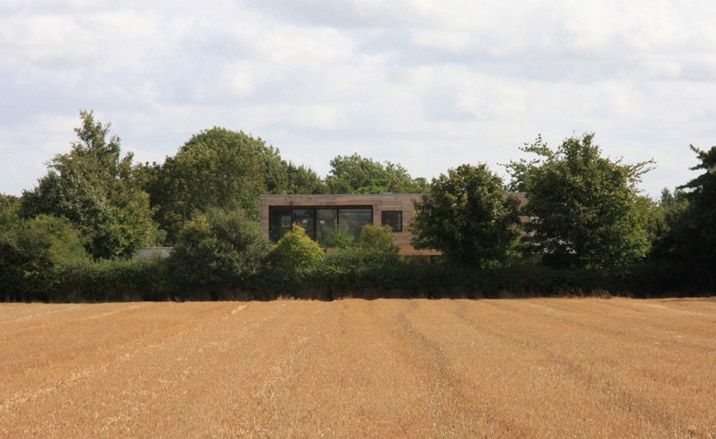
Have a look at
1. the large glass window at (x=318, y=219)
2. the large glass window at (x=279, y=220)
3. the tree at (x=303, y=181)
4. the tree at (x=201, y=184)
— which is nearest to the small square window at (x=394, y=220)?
the large glass window at (x=318, y=219)

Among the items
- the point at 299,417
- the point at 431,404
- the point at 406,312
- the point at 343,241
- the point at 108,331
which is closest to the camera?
the point at 299,417

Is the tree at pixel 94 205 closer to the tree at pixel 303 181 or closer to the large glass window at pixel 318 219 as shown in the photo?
the large glass window at pixel 318 219

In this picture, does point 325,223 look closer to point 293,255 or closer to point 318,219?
point 318,219

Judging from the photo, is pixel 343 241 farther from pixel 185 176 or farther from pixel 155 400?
pixel 155 400

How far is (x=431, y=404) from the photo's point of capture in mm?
13516

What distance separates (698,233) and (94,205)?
122 ft

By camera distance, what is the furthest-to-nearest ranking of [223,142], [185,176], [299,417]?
[223,142] < [185,176] < [299,417]

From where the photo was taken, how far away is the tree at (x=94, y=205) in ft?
182

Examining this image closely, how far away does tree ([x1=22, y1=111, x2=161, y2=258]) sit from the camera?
5562 centimetres

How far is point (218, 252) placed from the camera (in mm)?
47500

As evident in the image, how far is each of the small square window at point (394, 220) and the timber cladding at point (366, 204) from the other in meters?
0.16

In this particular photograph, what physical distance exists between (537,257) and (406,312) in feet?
60.1

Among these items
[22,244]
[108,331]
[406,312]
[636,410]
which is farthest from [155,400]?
[22,244]

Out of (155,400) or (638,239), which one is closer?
(155,400)
